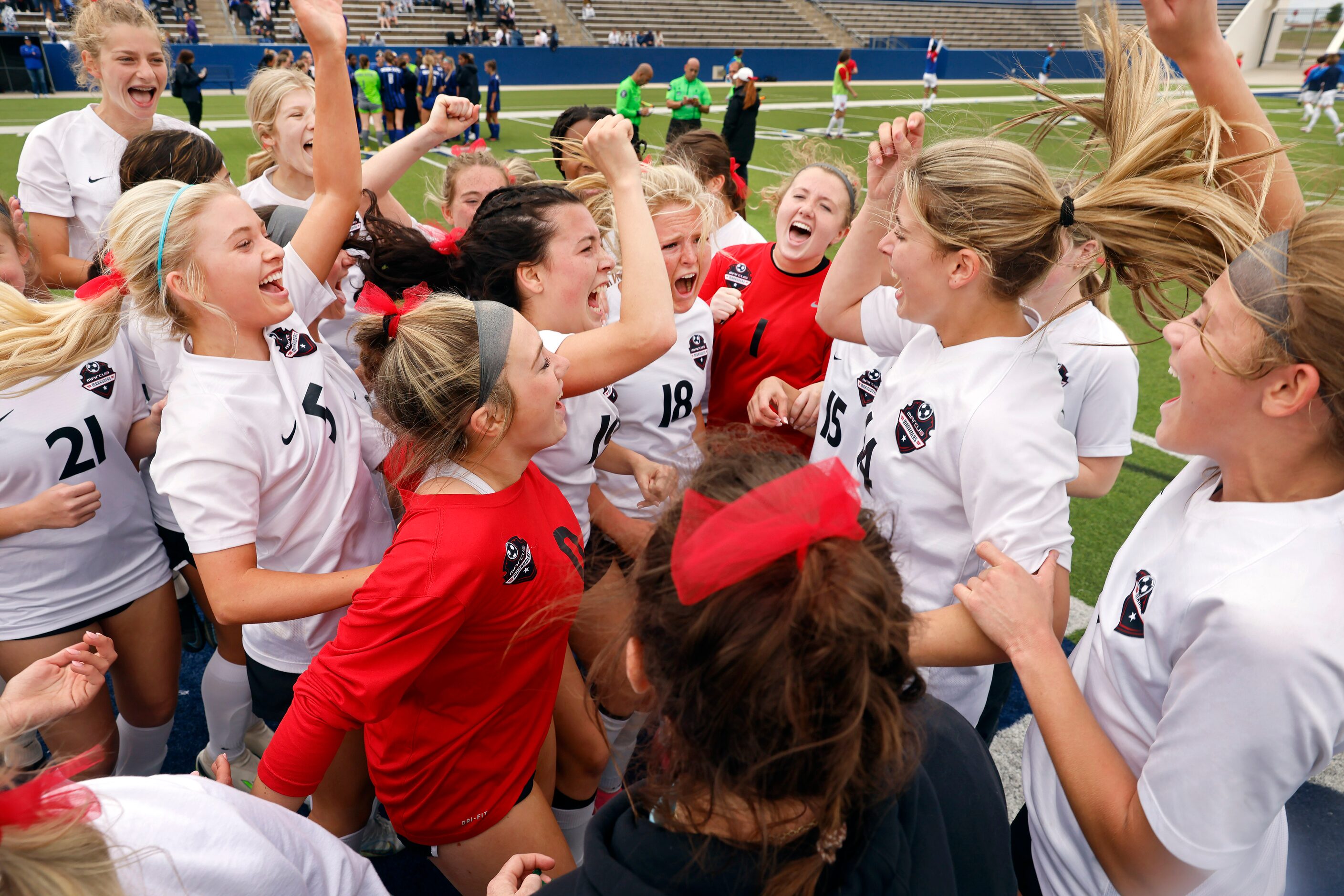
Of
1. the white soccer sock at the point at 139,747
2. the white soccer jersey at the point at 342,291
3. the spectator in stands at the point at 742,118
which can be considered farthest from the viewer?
the spectator in stands at the point at 742,118

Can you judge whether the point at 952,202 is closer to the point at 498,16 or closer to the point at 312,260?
the point at 312,260

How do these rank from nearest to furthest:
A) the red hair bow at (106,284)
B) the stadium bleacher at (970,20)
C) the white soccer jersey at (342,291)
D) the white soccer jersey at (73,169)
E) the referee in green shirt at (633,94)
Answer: the red hair bow at (106,284) → the white soccer jersey at (342,291) → the white soccer jersey at (73,169) → the referee in green shirt at (633,94) → the stadium bleacher at (970,20)

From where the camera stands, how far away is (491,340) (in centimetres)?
202

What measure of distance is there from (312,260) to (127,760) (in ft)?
6.05

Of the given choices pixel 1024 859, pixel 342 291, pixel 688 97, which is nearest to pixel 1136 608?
pixel 1024 859

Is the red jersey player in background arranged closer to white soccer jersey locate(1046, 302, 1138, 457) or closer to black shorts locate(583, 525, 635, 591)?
black shorts locate(583, 525, 635, 591)

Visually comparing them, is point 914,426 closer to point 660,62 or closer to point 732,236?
point 732,236

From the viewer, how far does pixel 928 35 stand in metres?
39.9

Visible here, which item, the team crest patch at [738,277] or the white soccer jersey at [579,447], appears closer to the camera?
the white soccer jersey at [579,447]

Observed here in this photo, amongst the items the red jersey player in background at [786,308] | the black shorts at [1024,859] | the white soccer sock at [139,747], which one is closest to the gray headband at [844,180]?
the red jersey player in background at [786,308]

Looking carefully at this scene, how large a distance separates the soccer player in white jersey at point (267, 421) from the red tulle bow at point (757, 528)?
4.13 feet

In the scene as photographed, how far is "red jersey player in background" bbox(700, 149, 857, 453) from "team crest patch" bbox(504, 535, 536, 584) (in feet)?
5.48

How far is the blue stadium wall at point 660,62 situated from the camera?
23.8 m

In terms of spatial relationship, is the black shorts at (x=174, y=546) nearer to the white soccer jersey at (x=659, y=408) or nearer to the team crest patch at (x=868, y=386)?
the white soccer jersey at (x=659, y=408)
